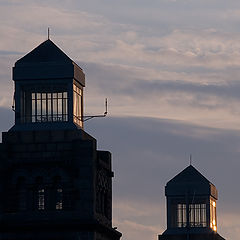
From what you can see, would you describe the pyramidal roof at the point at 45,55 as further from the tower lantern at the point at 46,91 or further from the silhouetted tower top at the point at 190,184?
the silhouetted tower top at the point at 190,184

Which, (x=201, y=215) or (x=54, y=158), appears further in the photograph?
(x=201, y=215)

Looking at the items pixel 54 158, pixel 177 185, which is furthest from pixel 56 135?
pixel 177 185

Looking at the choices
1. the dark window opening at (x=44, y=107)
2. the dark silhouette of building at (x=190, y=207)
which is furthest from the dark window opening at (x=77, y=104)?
the dark silhouette of building at (x=190, y=207)

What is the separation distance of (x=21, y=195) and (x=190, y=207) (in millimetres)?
58948

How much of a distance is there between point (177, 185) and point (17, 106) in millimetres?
57155

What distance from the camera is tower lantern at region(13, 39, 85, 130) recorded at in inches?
4993

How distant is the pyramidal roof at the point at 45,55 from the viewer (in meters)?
128

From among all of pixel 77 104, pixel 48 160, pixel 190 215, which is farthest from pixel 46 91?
pixel 190 215

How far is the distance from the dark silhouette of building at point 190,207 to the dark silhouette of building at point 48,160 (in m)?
53.6

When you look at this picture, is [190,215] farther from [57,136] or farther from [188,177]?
[57,136]

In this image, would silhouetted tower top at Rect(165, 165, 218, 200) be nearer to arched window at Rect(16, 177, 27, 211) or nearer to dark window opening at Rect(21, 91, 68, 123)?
dark window opening at Rect(21, 91, 68, 123)

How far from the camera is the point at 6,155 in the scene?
418 feet

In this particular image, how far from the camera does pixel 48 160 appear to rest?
416 ft

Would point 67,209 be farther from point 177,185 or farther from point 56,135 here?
point 177,185
